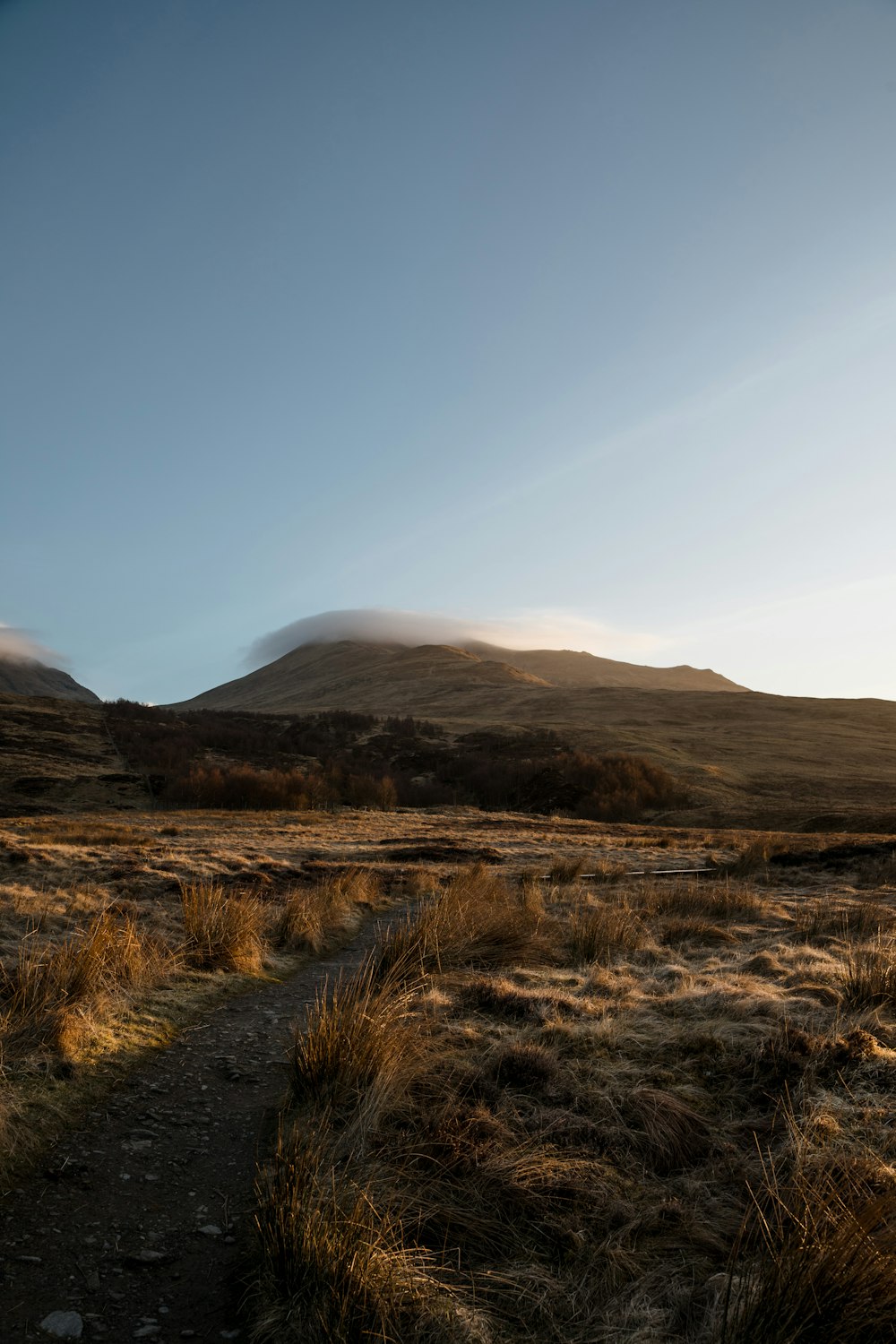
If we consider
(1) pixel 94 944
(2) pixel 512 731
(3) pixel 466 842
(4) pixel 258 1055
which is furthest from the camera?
(2) pixel 512 731

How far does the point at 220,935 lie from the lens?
365 inches

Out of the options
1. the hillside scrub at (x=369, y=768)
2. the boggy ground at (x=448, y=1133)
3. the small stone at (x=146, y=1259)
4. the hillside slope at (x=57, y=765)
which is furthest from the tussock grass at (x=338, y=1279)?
the hillside scrub at (x=369, y=768)

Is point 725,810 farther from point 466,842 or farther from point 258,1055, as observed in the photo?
point 258,1055

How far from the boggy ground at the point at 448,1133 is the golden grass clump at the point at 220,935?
53 mm

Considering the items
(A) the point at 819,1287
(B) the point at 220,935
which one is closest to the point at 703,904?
(B) the point at 220,935

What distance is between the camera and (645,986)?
8070mm

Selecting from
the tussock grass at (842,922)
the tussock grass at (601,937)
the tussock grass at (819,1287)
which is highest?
the tussock grass at (819,1287)

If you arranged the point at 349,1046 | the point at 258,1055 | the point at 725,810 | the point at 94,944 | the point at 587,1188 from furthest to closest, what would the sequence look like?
the point at 725,810 → the point at 94,944 → the point at 258,1055 → the point at 349,1046 → the point at 587,1188

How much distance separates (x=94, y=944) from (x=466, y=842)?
2402 centimetres

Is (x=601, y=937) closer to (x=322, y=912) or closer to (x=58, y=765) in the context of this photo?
(x=322, y=912)

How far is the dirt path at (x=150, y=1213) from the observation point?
10.9 feet

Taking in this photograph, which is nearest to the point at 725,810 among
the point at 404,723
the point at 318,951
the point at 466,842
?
the point at 466,842

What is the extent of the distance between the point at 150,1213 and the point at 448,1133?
167 cm

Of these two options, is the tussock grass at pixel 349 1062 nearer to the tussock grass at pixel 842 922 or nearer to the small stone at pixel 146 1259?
the small stone at pixel 146 1259
